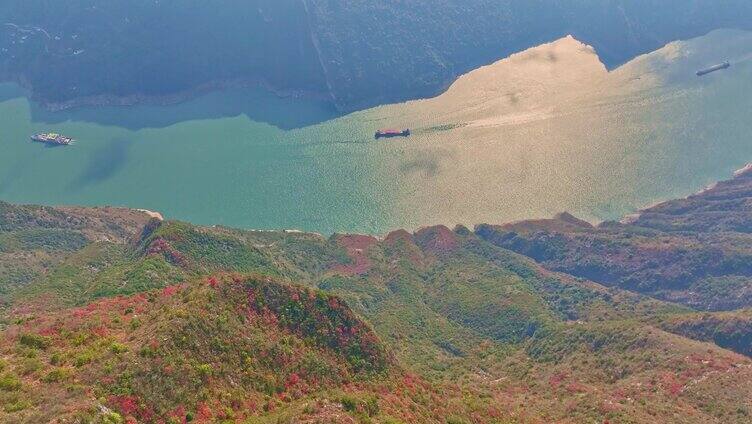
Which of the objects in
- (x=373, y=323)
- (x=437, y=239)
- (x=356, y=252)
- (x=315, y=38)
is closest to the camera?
(x=373, y=323)

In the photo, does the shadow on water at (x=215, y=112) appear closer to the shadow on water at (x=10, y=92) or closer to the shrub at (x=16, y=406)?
the shadow on water at (x=10, y=92)

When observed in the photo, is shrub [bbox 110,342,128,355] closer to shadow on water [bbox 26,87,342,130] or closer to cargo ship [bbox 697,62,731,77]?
shadow on water [bbox 26,87,342,130]

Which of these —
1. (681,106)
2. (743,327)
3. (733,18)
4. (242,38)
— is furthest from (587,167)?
(242,38)

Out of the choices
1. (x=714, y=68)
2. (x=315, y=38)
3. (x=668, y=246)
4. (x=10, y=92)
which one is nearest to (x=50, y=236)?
(x=315, y=38)

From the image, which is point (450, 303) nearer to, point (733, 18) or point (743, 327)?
point (743, 327)

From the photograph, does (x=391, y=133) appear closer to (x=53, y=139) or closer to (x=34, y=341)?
(x=53, y=139)

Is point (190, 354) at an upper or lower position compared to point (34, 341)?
lower

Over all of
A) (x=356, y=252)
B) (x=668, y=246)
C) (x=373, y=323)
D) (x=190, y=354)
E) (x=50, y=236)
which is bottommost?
(x=373, y=323)

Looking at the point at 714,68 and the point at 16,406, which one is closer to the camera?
the point at 16,406

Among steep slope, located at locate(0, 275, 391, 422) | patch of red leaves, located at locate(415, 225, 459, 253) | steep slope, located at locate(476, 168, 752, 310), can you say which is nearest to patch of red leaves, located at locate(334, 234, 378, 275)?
patch of red leaves, located at locate(415, 225, 459, 253)
